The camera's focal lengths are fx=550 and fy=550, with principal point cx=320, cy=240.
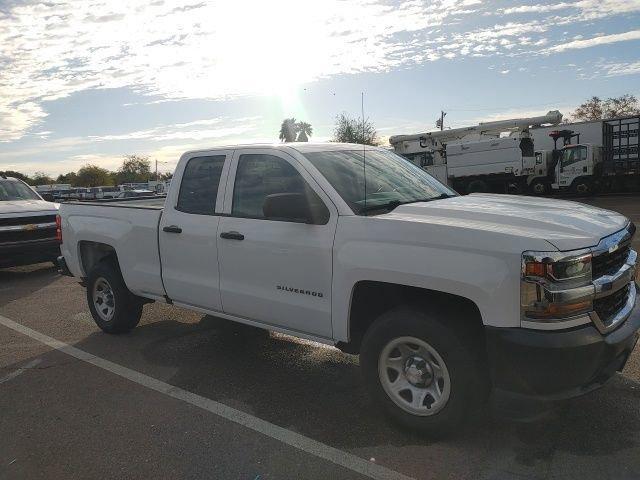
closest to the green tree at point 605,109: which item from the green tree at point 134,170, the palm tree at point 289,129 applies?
the palm tree at point 289,129

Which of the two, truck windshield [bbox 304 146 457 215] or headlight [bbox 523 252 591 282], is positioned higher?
truck windshield [bbox 304 146 457 215]

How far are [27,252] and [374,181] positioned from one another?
7.94 metres

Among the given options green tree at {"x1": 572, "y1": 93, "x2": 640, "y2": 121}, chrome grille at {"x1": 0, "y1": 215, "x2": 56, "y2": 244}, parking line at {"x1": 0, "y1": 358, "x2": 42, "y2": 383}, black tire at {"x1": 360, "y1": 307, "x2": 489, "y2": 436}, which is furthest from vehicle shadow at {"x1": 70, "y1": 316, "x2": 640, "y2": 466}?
green tree at {"x1": 572, "y1": 93, "x2": 640, "y2": 121}

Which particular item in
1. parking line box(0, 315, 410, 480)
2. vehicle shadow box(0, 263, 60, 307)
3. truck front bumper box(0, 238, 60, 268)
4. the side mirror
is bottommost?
vehicle shadow box(0, 263, 60, 307)

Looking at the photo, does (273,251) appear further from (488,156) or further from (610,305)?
(488,156)

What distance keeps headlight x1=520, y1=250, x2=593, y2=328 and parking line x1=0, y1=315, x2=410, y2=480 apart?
1.18 m

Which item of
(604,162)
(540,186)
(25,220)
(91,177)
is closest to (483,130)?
(540,186)

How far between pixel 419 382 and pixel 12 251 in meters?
8.56

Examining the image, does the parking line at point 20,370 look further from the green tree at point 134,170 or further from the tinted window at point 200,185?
the green tree at point 134,170

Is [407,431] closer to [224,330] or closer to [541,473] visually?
[541,473]

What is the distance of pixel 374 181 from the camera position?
13.8 ft

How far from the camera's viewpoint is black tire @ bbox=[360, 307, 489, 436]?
10.6ft

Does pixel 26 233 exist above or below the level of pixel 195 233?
below

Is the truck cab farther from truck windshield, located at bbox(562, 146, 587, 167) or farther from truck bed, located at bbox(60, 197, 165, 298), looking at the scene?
truck bed, located at bbox(60, 197, 165, 298)
